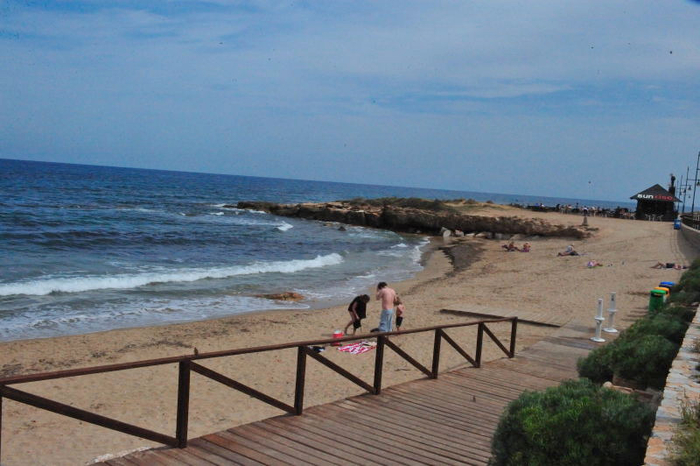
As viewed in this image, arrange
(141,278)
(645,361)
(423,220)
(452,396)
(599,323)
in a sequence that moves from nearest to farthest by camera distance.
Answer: (645,361) < (452,396) < (599,323) < (141,278) < (423,220)

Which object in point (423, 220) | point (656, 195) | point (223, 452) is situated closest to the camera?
point (223, 452)

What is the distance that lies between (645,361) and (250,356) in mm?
7577

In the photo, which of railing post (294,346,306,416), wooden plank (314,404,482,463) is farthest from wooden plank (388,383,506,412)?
railing post (294,346,306,416)

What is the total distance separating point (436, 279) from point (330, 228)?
25.8m

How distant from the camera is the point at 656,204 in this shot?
54438mm

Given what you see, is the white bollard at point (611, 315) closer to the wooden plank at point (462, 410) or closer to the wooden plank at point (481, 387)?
the wooden plank at point (481, 387)

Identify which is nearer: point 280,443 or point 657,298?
point 280,443

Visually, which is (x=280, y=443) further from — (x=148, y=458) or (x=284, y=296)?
(x=284, y=296)

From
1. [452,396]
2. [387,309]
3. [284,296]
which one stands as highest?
[387,309]

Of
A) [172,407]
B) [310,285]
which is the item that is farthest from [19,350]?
[310,285]

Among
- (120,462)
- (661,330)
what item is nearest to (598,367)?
(661,330)

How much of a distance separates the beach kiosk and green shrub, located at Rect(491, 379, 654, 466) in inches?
2157

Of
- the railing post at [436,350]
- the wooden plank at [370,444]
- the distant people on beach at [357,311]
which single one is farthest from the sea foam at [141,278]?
the wooden plank at [370,444]

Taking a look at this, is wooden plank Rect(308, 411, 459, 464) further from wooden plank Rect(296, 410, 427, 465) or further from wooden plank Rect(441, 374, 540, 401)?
wooden plank Rect(441, 374, 540, 401)
